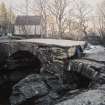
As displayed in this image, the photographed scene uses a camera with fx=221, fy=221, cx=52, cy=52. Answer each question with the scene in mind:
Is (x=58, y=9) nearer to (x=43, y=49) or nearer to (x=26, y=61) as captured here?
(x=26, y=61)

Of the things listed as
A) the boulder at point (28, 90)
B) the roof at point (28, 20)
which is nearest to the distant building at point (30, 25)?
the roof at point (28, 20)

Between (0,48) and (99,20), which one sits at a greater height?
(99,20)

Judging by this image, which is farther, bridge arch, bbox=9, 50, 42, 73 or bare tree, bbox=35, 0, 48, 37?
bare tree, bbox=35, 0, 48, 37

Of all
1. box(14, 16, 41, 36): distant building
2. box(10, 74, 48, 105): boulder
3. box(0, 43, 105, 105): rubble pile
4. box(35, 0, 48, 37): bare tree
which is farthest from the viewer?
box(14, 16, 41, 36): distant building

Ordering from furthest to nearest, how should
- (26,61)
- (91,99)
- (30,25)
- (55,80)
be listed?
1. (30,25)
2. (26,61)
3. (55,80)
4. (91,99)

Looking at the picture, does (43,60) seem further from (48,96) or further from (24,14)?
(24,14)

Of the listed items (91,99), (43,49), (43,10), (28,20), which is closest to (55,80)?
(43,49)

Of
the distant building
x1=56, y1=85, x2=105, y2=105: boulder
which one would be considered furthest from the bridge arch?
the distant building

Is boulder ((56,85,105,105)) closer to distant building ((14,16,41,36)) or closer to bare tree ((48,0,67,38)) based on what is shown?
bare tree ((48,0,67,38))

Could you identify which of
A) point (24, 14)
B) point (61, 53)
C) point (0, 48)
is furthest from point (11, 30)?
point (61, 53)

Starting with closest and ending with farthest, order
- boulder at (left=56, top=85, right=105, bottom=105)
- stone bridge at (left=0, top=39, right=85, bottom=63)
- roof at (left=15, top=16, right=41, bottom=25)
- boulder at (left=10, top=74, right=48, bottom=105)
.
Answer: boulder at (left=56, top=85, right=105, bottom=105)
boulder at (left=10, top=74, right=48, bottom=105)
stone bridge at (left=0, top=39, right=85, bottom=63)
roof at (left=15, top=16, right=41, bottom=25)

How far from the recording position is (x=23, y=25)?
37094 millimetres

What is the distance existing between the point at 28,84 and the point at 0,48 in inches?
154

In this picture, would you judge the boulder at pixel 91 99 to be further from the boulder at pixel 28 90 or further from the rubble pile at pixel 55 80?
the boulder at pixel 28 90
